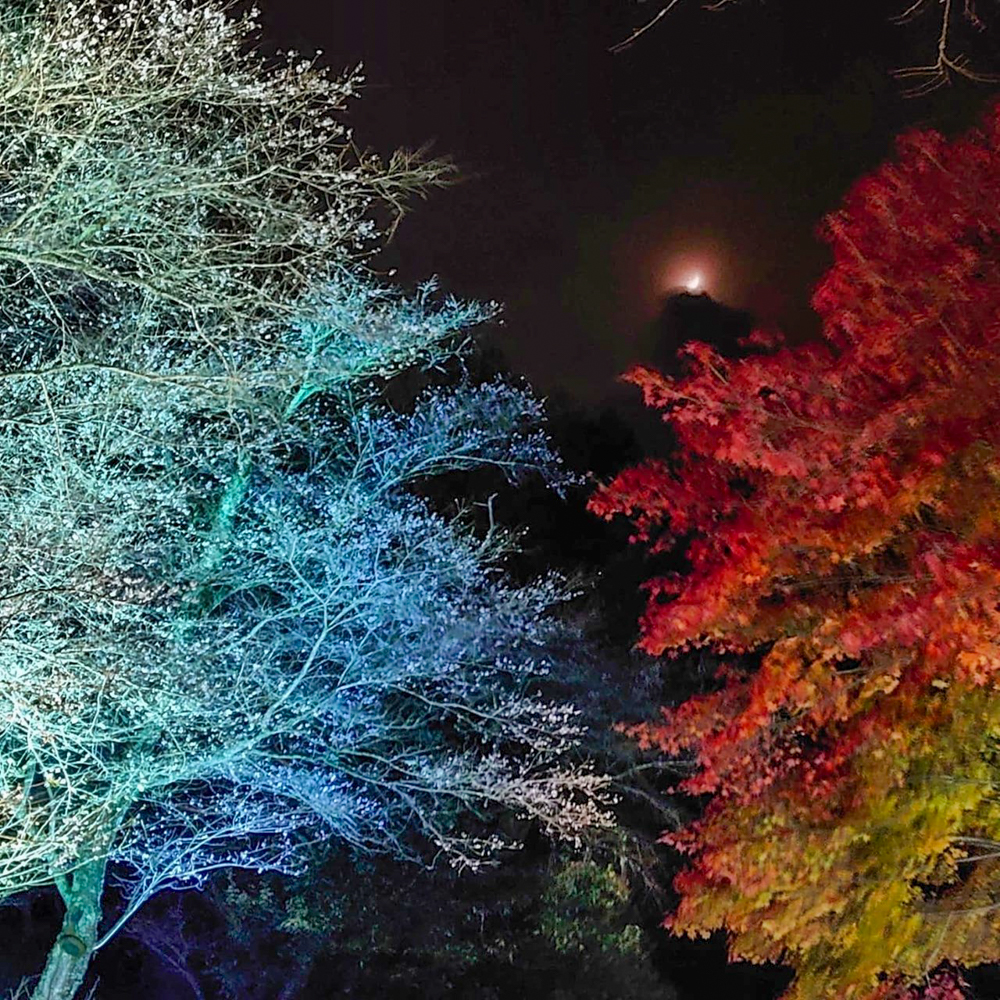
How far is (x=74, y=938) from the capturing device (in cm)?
823

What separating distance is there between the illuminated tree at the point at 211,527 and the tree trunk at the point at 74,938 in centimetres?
3

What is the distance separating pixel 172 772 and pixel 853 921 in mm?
5508

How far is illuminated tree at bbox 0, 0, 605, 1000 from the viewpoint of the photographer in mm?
5309

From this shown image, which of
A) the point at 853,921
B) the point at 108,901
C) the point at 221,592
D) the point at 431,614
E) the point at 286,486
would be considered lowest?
→ the point at 108,901

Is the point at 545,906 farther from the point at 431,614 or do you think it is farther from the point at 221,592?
the point at 221,592

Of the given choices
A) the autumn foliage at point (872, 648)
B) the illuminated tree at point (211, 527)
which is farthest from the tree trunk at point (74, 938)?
the autumn foliage at point (872, 648)

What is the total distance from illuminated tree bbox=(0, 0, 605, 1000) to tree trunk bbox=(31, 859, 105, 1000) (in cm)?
3

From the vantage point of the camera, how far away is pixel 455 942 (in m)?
9.83

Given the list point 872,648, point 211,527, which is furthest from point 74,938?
point 872,648

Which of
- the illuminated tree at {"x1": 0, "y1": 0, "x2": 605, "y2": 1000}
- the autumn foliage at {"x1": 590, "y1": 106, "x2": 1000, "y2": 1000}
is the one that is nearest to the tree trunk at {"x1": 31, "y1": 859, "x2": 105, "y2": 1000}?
the illuminated tree at {"x1": 0, "y1": 0, "x2": 605, "y2": 1000}

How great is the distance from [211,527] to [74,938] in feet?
12.4

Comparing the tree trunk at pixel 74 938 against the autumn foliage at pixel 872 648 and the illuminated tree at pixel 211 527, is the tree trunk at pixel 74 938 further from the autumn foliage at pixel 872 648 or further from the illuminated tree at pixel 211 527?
the autumn foliage at pixel 872 648

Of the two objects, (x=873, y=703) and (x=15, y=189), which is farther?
(x=873, y=703)

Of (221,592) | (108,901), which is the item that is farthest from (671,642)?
(108,901)
